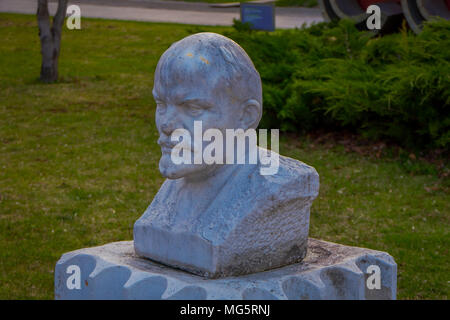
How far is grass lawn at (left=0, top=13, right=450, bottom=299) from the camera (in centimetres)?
564

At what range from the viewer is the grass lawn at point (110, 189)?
5.64m

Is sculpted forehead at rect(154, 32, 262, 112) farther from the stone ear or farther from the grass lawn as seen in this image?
the grass lawn

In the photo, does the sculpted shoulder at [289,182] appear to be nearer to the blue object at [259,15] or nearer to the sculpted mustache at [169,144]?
the sculpted mustache at [169,144]

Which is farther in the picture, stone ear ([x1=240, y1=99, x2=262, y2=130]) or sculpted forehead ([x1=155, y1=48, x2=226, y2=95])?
stone ear ([x1=240, y1=99, x2=262, y2=130])

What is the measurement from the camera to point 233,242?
331cm

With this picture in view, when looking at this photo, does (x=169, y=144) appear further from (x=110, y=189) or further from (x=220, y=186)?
(x=110, y=189)

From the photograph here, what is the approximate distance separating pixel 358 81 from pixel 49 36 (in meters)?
5.45

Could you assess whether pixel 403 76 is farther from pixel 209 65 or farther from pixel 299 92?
pixel 209 65

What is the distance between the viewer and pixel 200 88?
10.6 feet

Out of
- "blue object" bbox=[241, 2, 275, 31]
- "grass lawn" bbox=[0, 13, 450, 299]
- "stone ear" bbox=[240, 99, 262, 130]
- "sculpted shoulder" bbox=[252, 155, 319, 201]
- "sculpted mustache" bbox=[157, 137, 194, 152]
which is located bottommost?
"grass lawn" bbox=[0, 13, 450, 299]

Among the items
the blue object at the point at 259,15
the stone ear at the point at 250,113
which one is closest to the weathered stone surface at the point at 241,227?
the stone ear at the point at 250,113

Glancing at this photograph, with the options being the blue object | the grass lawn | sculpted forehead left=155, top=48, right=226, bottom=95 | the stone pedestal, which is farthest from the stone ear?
the blue object

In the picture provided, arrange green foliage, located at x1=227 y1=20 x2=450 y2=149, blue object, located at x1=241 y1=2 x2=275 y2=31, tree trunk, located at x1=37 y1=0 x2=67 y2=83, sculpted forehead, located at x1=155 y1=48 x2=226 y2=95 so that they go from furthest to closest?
tree trunk, located at x1=37 y1=0 x2=67 y2=83 < blue object, located at x1=241 y1=2 x2=275 y2=31 < green foliage, located at x1=227 y1=20 x2=450 y2=149 < sculpted forehead, located at x1=155 y1=48 x2=226 y2=95

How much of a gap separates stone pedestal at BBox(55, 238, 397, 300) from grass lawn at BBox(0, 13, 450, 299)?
4.65ft
